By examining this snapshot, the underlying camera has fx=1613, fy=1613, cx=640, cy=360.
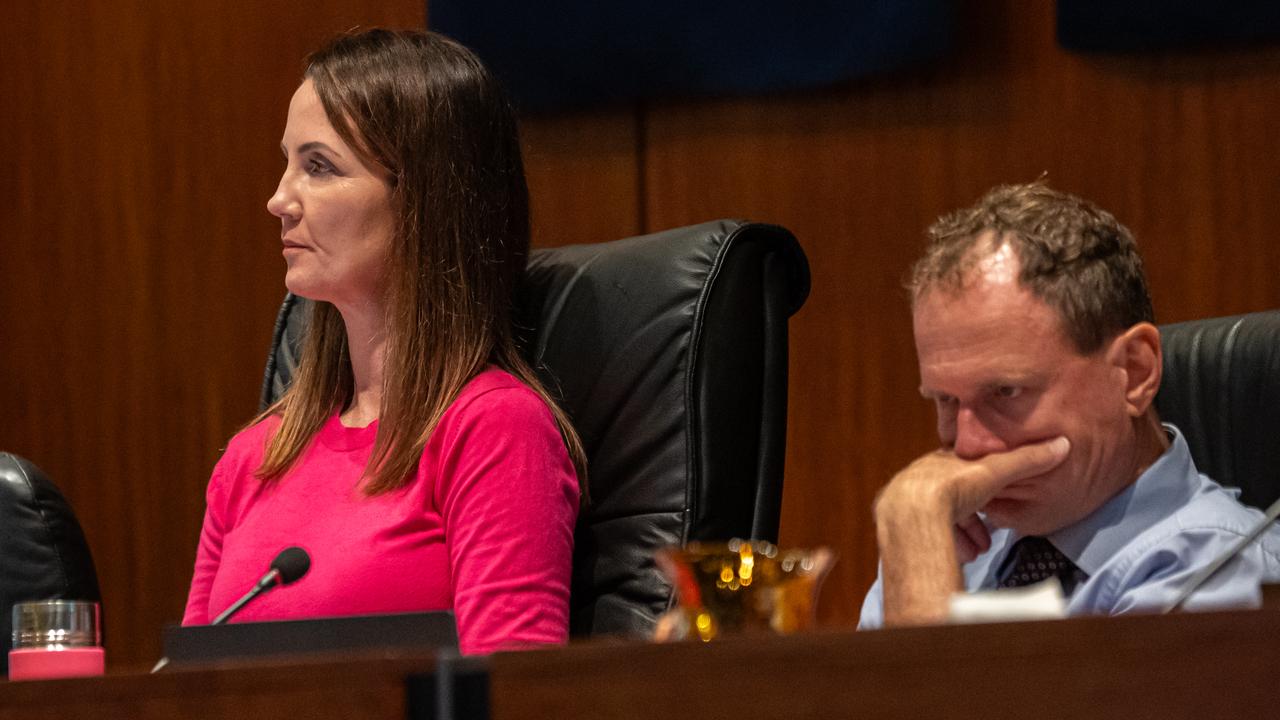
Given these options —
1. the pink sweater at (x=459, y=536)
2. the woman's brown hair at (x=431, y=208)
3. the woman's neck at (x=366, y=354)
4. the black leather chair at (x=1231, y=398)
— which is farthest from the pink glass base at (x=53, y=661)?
the black leather chair at (x=1231, y=398)

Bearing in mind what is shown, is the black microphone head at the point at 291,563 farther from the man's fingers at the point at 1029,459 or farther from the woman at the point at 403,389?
the man's fingers at the point at 1029,459

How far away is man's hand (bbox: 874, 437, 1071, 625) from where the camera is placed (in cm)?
112

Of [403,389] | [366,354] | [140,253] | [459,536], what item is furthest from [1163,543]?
[140,253]

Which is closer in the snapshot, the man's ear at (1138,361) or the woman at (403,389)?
the man's ear at (1138,361)

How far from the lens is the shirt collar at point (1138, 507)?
48.4 inches

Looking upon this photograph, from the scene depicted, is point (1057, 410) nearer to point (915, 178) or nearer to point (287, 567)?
point (287, 567)

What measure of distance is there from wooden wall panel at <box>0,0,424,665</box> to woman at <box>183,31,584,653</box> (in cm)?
89

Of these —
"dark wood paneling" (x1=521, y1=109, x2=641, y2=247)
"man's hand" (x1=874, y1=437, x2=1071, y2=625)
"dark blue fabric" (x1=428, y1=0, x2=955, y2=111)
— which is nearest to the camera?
"man's hand" (x1=874, y1=437, x2=1071, y2=625)

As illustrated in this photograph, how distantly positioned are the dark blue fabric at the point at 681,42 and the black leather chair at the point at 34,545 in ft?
2.87

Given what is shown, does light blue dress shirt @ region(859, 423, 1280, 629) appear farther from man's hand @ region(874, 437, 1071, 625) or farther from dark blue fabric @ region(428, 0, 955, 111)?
dark blue fabric @ region(428, 0, 955, 111)

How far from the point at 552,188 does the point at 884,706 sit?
1.83 m

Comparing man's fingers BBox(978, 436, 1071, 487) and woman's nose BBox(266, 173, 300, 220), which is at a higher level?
woman's nose BBox(266, 173, 300, 220)

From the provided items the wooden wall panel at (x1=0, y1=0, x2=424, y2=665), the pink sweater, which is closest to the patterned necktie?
the pink sweater

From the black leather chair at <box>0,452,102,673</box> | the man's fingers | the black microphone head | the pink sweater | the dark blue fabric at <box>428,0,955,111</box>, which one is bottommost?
the black leather chair at <box>0,452,102,673</box>
